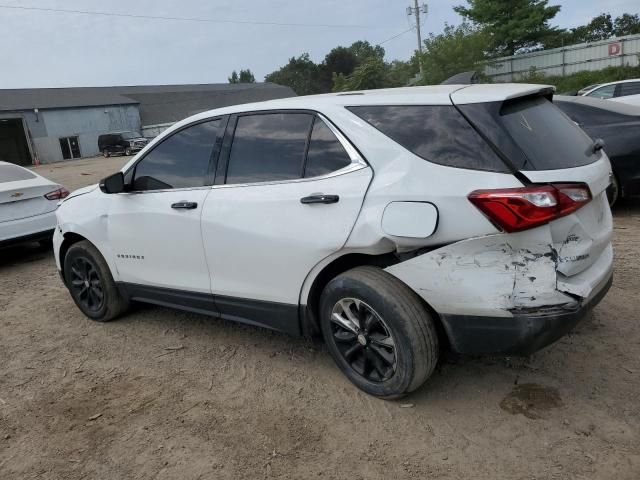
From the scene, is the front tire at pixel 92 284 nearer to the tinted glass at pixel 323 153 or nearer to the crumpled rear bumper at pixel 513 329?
the tinted glass at pixel 323 153

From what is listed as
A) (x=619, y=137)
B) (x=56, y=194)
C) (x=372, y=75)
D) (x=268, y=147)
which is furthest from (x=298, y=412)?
(x=372, y=75)

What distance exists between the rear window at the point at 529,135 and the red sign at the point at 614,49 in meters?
32.9

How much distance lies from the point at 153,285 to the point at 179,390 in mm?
985

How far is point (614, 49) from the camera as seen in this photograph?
30.3 metres

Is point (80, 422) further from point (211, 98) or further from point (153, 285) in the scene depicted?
point (211, 98)

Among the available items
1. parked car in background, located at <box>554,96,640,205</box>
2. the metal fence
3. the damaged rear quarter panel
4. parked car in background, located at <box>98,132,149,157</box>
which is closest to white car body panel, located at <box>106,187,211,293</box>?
the damaged rear quarter panel

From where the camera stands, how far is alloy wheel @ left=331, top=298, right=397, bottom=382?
9.53ft

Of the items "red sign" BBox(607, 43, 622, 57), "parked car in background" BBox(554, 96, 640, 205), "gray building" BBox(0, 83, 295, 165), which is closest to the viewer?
"parked car in background" BBox(554, 96, 640, 205)

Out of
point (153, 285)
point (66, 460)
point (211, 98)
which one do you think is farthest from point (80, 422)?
point (211, 98)

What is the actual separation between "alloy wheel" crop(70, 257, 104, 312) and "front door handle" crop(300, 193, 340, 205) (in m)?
2.36

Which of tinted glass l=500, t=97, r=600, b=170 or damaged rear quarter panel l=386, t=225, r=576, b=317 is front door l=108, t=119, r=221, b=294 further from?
tinted glass l=500, t=97, r=600, b=170

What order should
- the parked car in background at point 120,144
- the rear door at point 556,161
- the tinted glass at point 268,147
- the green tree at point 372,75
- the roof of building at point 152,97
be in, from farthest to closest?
the green tree at point 372,75 < the roof of building at point 152,97 < the parked car in background at point 120,144 < the tinted glass at point 268,147 < the rear door at point 556,161

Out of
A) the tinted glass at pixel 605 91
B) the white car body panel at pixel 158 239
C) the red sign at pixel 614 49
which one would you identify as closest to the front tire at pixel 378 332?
the white car body panel at pixel 158 239

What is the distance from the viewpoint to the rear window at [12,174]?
23.3 feet
